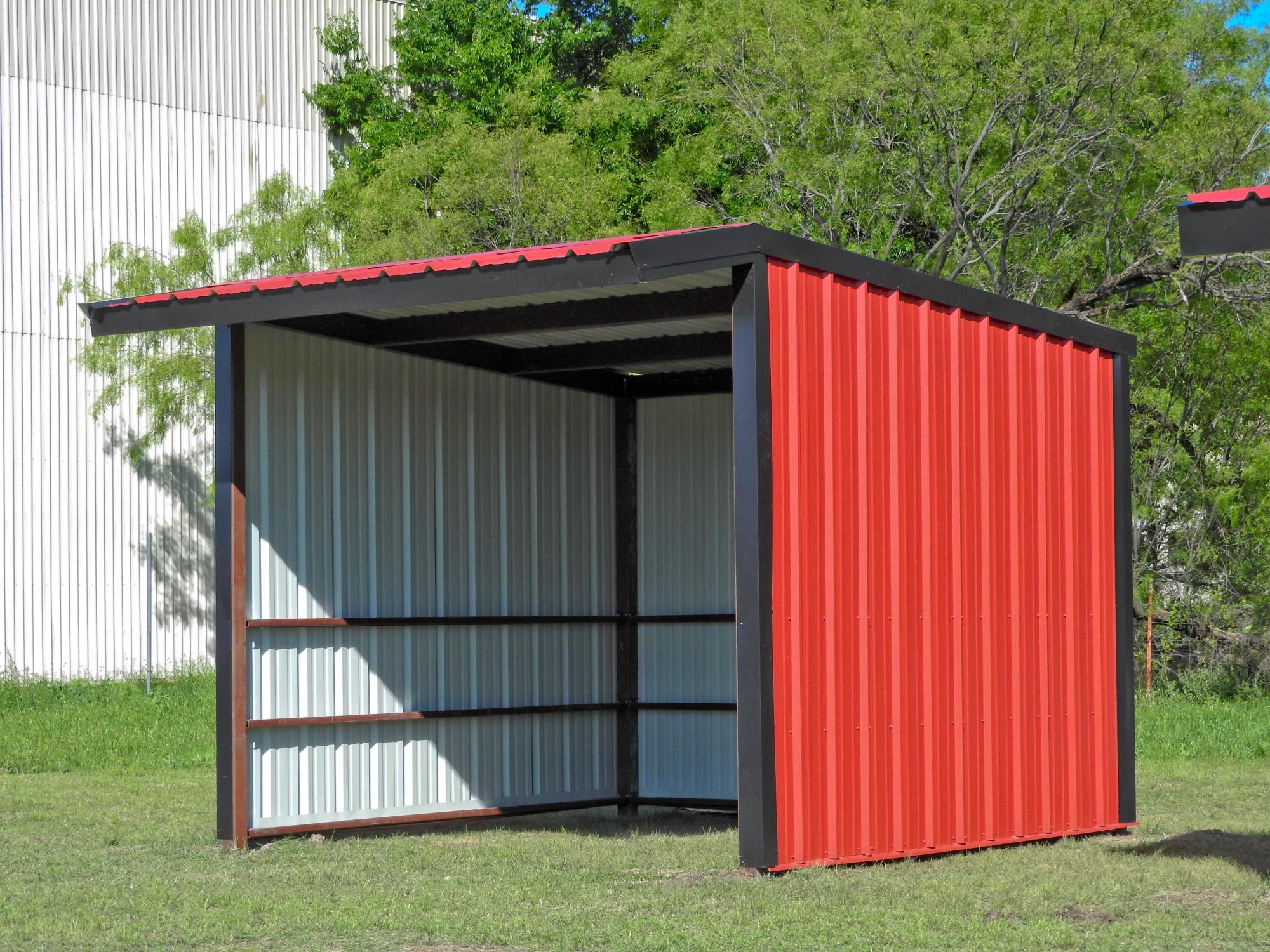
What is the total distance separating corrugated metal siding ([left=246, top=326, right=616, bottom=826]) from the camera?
34.9 feet

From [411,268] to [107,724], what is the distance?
11.1 m

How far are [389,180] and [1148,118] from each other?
10310 mm

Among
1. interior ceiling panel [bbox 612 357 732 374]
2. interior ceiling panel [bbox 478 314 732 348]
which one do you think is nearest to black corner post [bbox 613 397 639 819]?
interior ceiling panel [bbox 612 357 732 374]

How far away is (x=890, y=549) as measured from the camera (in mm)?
9523

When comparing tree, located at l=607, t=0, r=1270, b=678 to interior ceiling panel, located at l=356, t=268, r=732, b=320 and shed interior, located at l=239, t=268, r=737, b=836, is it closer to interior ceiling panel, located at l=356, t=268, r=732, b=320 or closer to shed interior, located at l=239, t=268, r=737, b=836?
shed interior, located at l=239, t=268, r=737, b=836

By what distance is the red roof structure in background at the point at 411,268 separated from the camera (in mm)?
8797

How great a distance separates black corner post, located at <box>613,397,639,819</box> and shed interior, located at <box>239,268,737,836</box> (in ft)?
0.06

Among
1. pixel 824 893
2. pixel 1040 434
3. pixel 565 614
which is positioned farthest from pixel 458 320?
pixel 824 893

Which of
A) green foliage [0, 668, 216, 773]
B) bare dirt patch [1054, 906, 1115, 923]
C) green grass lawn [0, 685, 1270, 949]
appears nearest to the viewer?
green grass lawn [0, 685, 1270, 949]

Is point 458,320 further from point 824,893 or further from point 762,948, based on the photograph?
point 762,948

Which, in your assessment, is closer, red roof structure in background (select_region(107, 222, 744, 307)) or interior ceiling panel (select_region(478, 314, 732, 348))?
red roof structure in background (select_region(107, 222, 744, 307))

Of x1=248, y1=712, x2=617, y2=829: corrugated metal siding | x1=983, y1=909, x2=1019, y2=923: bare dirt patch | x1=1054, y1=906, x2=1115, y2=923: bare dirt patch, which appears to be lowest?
x1=1054, y1=906, x2=1115, y2=923: bare dirt patch

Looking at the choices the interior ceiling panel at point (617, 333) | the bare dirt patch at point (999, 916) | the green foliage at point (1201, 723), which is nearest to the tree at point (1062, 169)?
the green foliage at point (1201, 723)

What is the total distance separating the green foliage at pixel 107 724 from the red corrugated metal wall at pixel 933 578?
8.66m
